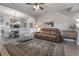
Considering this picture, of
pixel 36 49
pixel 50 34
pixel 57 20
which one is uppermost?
pixel 57 20

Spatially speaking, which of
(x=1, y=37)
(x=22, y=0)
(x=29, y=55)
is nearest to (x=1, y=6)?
(x=22, y=0)

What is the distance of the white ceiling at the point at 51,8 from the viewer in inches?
94.3

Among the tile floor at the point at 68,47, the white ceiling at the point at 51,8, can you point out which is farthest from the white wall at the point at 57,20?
the tile floor at the point at 68,47

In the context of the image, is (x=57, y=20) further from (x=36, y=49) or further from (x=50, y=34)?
(x=36, y=49)

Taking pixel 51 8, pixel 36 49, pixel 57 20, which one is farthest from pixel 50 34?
pixel 51 8

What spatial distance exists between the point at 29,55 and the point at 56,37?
785 millimetres

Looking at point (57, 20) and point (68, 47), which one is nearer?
point (68, 47)

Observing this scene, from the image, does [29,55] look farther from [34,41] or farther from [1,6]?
[1,6]

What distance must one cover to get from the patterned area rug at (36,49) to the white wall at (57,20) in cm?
46

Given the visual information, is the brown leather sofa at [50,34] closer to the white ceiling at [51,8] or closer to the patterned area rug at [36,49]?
the patterned area rug at [36,49]

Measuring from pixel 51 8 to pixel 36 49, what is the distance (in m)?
1.06

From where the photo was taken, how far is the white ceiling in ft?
7.86

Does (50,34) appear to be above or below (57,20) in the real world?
below

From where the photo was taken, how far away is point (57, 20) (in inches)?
97.3
